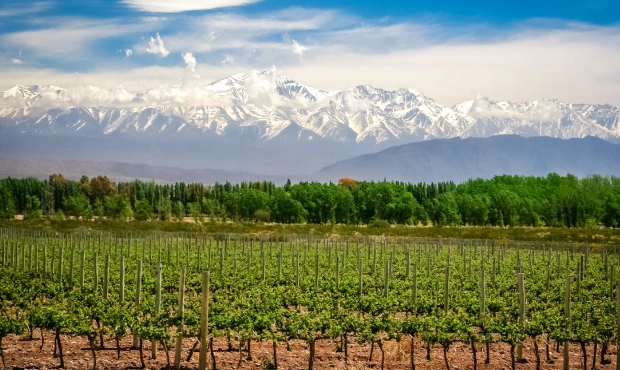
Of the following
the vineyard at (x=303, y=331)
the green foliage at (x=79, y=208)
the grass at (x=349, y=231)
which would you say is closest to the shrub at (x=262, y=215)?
the grass at (x=349, y=231)

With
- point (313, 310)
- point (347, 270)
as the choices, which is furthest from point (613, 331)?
point (347, 270)

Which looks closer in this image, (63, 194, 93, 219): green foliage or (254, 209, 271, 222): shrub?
(254, 209, 271, 222): shrub

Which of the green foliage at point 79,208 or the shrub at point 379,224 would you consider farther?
the green foliage at point 79,208

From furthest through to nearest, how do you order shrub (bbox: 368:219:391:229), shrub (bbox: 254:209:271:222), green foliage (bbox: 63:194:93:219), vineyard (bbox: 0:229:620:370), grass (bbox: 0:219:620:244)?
green foliage (bbox: 63:194:93:219) → shrub (bbox: 254:209:271:222) → shrub (bbox: 368:219:391:229) → grass (bbox: 0:219:620:244) → vineyard (bbox: 0:229:620:370)

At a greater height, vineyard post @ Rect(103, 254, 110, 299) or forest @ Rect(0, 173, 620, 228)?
forest @ Rect(0, 173, 620, 228)

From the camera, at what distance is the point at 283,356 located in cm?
1848

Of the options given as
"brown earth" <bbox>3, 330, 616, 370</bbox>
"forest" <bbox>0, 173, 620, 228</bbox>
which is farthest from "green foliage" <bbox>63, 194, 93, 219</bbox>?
"brown earth" <bbox>3, 330, 616, 370</bbox>

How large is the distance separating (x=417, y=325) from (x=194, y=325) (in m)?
5.62

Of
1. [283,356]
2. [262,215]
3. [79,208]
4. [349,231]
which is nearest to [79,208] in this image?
[79,208]

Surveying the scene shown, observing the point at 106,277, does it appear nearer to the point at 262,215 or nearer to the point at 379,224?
the point at 379,224

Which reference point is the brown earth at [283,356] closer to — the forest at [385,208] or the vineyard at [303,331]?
the vineyard at [303,331]

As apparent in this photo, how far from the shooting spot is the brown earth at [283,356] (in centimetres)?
1744

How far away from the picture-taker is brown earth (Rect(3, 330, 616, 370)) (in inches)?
687

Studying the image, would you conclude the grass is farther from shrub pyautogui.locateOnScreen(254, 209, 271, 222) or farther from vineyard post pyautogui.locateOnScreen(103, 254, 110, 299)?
vineyard post pyautogui.locateOnScreen(103, 254, 110, 299)
